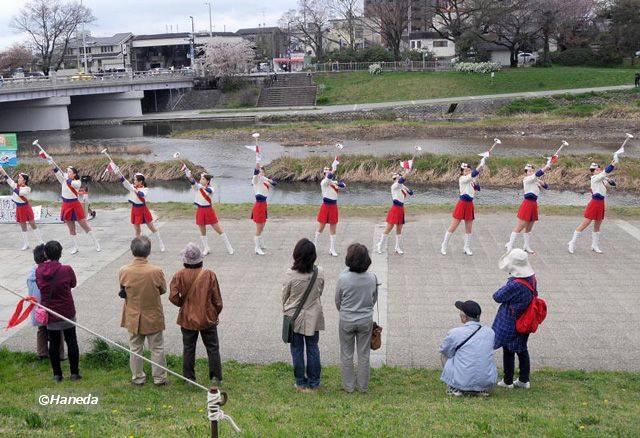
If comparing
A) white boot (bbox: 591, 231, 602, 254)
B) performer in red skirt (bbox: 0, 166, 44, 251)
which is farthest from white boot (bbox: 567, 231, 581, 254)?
performer in red skirt (bbox: 0, 166, 44, 251)

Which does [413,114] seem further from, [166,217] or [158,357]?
[158,357]

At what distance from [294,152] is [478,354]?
24491 millimetres

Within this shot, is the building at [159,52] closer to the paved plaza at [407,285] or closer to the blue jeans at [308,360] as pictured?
the paved plaza at [407,285]

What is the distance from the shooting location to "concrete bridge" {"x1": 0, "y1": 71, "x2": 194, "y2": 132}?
→ 1710 inches

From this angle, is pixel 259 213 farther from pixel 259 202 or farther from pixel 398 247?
pixel 398 247

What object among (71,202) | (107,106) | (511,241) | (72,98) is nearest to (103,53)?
(72,98)

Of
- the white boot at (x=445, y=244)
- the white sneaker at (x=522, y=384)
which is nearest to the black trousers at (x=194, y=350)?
the white sneaker at (x=522, y=384)

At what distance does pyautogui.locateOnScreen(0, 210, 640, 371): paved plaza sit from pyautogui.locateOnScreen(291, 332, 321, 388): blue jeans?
103cm

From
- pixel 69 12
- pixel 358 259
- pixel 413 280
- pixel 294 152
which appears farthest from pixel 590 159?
pixel 69 12

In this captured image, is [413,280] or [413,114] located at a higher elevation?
[413,114]

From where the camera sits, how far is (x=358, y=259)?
6.25 metres

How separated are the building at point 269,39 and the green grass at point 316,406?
82.0 meters

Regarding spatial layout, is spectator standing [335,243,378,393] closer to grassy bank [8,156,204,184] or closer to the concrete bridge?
grassy bank [8,156,204,184]

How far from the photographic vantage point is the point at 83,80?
48.6 metres
